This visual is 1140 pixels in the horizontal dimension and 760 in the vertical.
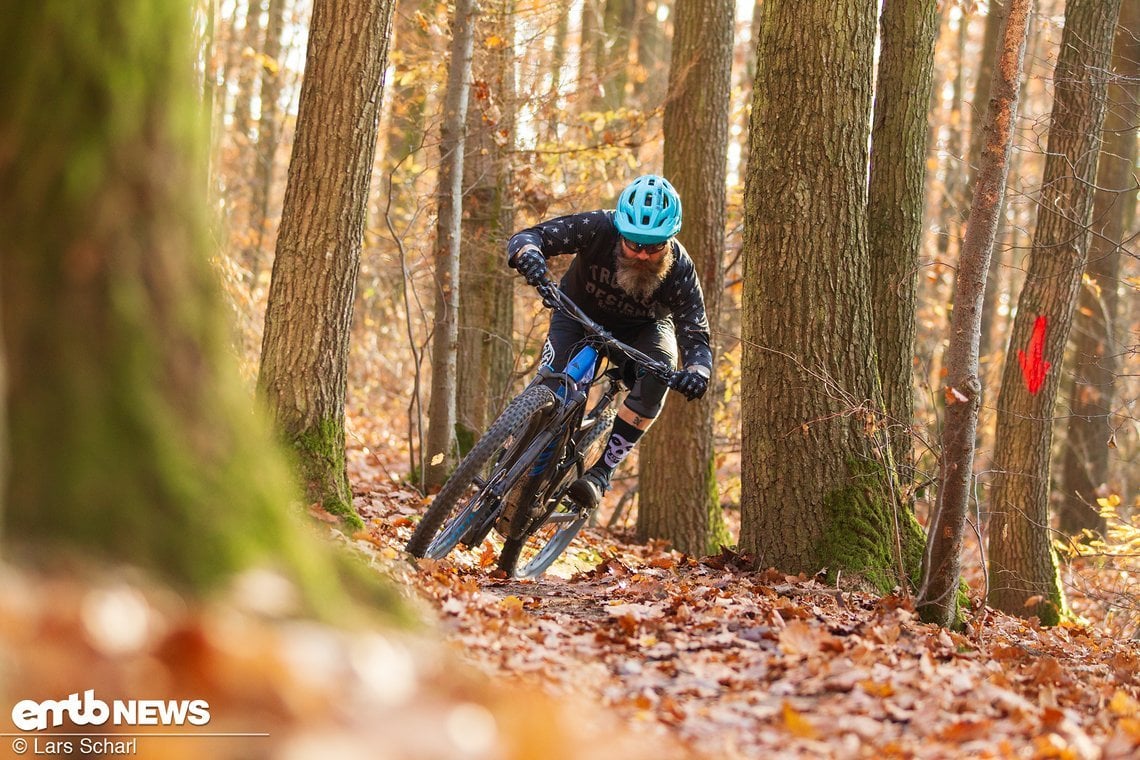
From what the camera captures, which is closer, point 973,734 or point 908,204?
point 973,734

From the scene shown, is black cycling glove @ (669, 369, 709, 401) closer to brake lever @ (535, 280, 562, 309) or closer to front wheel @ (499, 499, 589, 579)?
brake lever @ (535, 280, 562, 309)

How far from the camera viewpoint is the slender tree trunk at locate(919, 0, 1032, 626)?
6168 mm

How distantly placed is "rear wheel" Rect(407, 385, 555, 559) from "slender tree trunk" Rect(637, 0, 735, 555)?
463cm

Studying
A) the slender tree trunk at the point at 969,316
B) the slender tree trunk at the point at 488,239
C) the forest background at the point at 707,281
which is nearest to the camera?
the slender tree trunk at the point at 969,316

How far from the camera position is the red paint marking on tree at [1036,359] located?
A: 455 inches

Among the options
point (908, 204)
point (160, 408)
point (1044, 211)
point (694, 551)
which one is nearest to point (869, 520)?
point (908, 204)

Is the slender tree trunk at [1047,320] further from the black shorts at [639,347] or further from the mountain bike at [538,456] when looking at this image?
the mountain bike at [538,456]

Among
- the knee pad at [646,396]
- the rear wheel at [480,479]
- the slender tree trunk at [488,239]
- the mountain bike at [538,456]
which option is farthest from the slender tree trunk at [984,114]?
the rear wheel at [480,479]

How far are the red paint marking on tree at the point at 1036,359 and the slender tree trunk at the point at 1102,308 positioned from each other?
1669 mm

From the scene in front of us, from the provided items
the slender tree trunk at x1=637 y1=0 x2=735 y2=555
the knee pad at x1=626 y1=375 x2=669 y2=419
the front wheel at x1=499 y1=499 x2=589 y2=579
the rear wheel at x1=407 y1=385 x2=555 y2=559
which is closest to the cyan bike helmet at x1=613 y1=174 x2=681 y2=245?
the knee pad at x1=626 y1=375 x2=669 y2=419

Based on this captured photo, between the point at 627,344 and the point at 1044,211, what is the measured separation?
6.50m

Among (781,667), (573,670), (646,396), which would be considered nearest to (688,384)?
(646,396)

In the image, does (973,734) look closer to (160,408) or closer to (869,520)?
(160,408)

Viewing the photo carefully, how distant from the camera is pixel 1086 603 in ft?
49.6
